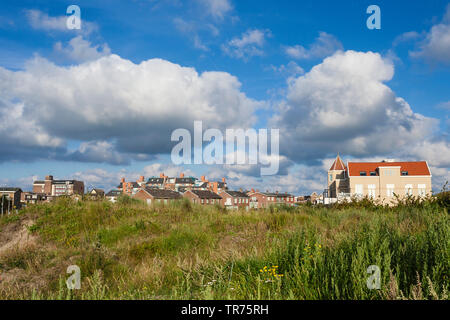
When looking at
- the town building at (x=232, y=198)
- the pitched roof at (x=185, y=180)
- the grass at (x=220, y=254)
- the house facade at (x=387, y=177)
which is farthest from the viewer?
the pitched roof at (x=185, y=180)

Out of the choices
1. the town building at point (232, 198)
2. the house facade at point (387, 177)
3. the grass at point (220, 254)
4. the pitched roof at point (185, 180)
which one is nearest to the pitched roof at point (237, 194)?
→ the town building at point (232, 198)

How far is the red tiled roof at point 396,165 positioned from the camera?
2199 inches

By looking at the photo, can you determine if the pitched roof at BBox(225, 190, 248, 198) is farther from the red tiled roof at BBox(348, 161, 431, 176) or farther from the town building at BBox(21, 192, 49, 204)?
the town building at BBox(21, 192, 49, 204)

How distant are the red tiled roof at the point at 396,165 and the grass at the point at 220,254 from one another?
1636 inches

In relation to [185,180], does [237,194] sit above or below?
below

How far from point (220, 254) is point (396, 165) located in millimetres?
58075

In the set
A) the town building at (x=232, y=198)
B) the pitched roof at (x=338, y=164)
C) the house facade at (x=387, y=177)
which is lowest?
the town building at (x=232, y=198)

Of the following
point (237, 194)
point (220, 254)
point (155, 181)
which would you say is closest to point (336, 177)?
point (237, 194)

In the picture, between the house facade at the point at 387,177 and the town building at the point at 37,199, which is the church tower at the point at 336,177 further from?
the town building at the point at 37,199

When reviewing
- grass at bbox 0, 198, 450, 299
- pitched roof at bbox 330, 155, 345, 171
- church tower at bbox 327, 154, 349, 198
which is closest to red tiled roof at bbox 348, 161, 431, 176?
church tower at bbox 327, 154, 349, 198

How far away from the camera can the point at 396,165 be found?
5675 centimetres

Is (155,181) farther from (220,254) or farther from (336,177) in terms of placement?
(220,254)

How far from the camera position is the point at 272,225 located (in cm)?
1370
